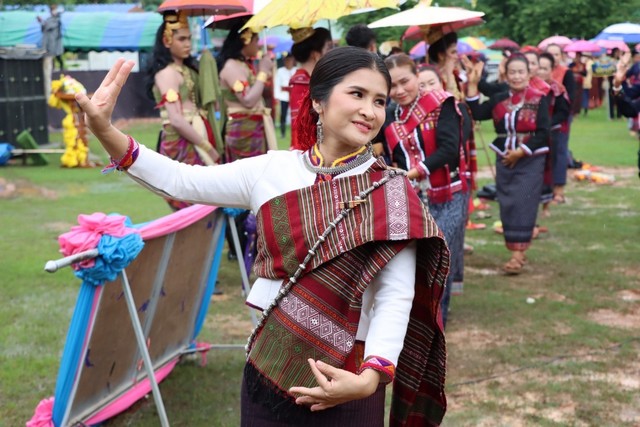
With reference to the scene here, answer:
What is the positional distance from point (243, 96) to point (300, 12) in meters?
1.97

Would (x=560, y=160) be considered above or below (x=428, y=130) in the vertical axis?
below

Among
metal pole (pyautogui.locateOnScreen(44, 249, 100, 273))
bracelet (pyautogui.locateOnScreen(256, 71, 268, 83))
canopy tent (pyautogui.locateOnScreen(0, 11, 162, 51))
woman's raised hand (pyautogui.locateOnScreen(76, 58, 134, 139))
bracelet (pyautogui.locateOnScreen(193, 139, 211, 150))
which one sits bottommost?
canopy tent (pyautogui.locateOnScreen(0, 11, 162, 51))

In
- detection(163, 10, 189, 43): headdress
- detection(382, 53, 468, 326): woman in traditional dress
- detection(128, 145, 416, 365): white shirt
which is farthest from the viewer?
detection(163, 10, 189, 43): headdress

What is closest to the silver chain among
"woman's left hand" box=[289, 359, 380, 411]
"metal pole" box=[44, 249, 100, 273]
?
"woman's left hand" box=[289, 359, 380, 411]

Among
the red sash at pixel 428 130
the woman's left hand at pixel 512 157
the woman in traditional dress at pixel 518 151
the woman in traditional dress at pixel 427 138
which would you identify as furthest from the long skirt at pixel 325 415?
the woman's left hand at pixel 512 157

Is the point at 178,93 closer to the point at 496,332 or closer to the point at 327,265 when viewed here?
the point at 496,332

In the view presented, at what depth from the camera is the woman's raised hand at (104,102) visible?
2.24 meters

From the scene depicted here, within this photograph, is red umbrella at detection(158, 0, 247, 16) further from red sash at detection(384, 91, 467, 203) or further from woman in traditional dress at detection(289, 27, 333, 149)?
red sash at detection(384, 91, 467, 203)

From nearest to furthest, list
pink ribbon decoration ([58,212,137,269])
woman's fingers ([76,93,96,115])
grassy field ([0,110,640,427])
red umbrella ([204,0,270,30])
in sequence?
1. woman's fingers ([76,93,96,115])
2. pink ribbon decoration ([58,212,137,269])
3. grassy field ([0,110,640,427])
4. red umbrella ([204,0,270,30])

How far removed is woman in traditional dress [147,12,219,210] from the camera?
6.44 metres

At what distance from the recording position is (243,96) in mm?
7199

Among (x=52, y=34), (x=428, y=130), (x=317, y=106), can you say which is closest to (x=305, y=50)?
(x=428, y=130)

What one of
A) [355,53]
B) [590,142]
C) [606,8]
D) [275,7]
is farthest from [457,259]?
[606,8]

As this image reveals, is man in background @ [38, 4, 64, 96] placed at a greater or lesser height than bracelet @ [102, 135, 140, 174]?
lesser
